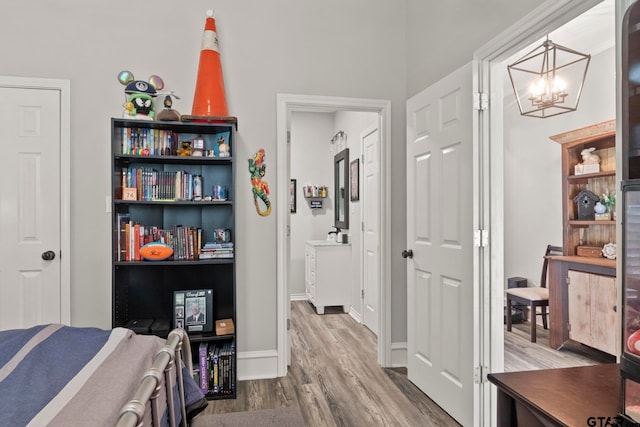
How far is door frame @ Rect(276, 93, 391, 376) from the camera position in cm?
302

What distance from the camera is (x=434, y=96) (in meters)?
2.57

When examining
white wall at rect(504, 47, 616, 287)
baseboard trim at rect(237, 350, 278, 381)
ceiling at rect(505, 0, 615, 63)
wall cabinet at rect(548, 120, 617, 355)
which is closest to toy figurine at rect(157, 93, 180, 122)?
baseboard trim at rect(237, 350, 278, 381)

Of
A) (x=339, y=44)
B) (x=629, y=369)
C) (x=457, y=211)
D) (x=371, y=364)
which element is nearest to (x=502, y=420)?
(x=629, y=369)

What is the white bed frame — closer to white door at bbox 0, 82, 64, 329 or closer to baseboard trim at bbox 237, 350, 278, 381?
baseboard trim at bbox 237, 350, 278, 381

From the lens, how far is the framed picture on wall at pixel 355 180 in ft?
15.2

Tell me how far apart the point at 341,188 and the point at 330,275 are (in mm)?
1175

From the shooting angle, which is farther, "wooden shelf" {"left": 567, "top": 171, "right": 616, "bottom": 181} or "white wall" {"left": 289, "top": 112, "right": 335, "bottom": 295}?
"white wall" {"left": 289, "top": 112, "right": 335, "bottom": 295}

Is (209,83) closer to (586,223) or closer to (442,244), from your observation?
(442,244)

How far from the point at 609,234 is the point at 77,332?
4.18 m

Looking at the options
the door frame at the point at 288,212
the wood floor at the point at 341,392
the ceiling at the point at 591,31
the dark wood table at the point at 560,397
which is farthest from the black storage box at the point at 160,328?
the ceiling at the point at 591,31

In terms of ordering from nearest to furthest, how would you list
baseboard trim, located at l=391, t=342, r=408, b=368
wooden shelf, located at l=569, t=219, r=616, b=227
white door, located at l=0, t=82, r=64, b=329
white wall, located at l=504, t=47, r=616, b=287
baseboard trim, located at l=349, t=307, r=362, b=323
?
1. white door, located at l=0, t=82, r=64, b=329
2. baseboard trim, located at l=391, t=342, r=408, b=368
3. wooden shelf, located at l=569, t=219, r=616, b=227
4. white wall, located at l=504, t=47, r=616, b=287
5. baseboard trim, located at l=349, t=307, r=362, b=323

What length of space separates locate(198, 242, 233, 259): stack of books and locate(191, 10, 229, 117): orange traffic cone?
0.91m

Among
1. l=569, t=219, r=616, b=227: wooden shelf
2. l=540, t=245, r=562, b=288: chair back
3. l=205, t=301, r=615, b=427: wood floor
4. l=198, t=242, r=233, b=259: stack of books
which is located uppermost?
l=569, t=219, r=616, b=227: wooden shelf

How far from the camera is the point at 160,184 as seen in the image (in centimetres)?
270
